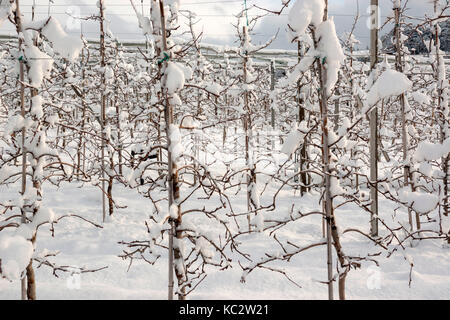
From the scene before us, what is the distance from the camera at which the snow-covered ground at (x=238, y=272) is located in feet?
17.1

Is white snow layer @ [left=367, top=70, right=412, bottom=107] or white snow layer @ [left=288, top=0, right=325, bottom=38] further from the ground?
white snow layer @ [left=288, top=0, right=325, bottom=38]

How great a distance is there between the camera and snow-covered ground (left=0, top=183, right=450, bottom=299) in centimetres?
523

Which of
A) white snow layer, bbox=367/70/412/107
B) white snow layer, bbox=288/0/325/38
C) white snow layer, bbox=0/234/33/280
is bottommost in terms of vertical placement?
white snow layer, bbox=0/234/33/280

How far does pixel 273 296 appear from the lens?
5.27 meters

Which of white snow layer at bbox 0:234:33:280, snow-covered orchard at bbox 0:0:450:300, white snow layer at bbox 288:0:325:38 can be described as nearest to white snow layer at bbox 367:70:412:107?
snow-covered orchard at bbox 0:0:450:300

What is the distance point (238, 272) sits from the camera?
645 cm

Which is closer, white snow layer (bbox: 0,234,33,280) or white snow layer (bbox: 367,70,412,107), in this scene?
white snow layer (bbox: 367,70,412,107)

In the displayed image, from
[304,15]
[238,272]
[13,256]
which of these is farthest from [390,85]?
[238,272]

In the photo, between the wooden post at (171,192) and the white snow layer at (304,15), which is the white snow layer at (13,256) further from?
the white snow layer at (304,15)

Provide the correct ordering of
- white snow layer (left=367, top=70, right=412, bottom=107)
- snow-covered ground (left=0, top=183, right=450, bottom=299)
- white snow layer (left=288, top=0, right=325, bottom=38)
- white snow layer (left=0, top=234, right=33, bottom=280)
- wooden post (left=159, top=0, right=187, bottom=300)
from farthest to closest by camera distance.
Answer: snow-covered ground (left=0, top=183, right=450, bottom=299), wooden post (left=159, top=0, right=187, bottom=300), white snow layer (left=0, top=234, right=33, bottom=280), white snow layer (left=288, top=0, right=325, bottom=38), white snow layer (left=367, top=70, right=412, bottom=107)

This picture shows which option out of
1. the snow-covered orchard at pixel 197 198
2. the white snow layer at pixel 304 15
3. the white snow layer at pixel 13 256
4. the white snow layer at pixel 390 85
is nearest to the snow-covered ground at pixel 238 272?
the snow-covered orchard at pixel 197 198

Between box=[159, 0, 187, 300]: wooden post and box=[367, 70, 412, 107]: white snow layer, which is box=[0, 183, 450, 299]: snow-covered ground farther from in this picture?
box=[367, 70, 412, 107]: white snow layer

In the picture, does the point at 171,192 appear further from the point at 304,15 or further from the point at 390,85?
the point at 390,85
